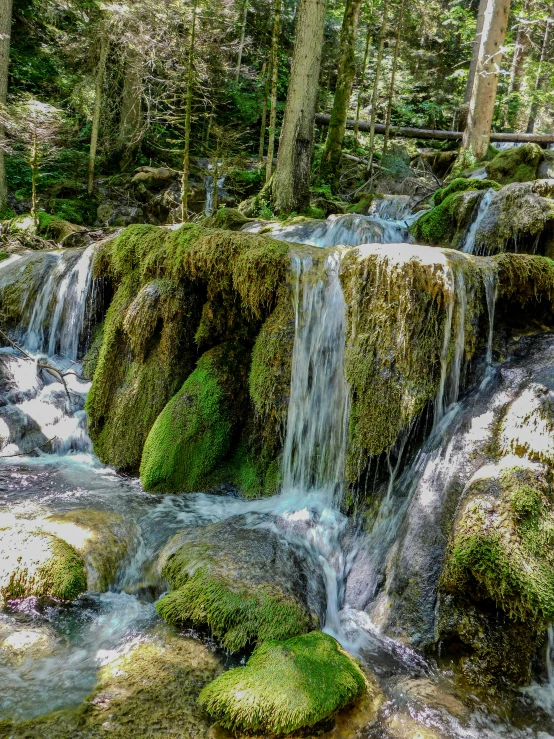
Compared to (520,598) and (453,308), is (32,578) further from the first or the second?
(453,308)

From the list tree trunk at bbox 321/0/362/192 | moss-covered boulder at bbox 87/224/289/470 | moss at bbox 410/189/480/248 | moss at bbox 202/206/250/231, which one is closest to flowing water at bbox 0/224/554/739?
moss-covered boulder at bbox 87/224/289/470

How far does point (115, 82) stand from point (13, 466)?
16.3 metres

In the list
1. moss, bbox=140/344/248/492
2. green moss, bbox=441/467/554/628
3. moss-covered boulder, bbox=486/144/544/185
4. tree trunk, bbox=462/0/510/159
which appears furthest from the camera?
tree trunk, bbox=462/0/510/159

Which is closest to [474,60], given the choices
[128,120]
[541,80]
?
[541,80]

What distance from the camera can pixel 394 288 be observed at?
4586mm

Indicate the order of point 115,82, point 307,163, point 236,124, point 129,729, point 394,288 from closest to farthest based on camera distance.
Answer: point 129,729 → point 394,288 → point 307,163 → point 115,82 → point 236,124

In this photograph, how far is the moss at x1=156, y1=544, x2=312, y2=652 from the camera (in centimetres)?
342

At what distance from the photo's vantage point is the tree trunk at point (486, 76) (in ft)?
39.3

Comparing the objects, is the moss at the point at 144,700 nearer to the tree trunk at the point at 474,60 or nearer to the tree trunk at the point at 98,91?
the tree trunk at the point at 98,91

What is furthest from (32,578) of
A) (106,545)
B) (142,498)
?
(142,498)

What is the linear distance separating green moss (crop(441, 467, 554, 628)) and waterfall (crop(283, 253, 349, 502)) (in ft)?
5.88

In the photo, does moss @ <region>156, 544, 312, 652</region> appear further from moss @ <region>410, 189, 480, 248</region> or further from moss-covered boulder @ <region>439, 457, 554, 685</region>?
moss @ <region>410, 189, 480, 248</region>

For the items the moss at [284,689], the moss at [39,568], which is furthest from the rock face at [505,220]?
the moss at [39,568]

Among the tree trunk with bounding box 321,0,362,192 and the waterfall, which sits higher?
the tree trunk with bounding box 321,0,362,192
